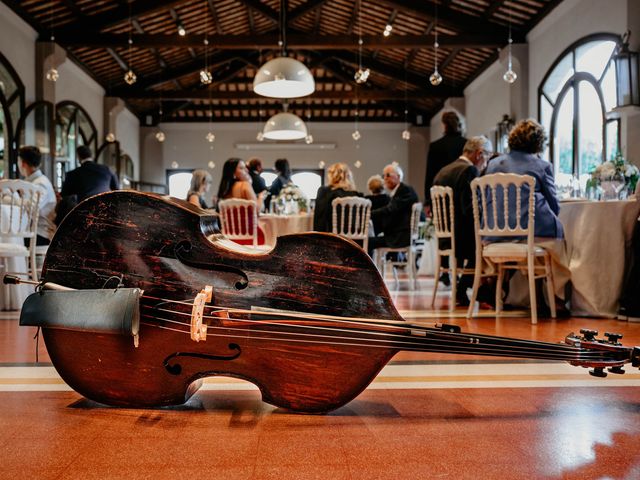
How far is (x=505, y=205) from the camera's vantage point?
3588mm

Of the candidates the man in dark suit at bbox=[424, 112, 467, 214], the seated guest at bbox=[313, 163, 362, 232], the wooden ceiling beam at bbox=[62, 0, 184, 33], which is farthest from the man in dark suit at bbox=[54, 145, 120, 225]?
the wooden ceiling beam at bbox=[62, 0, 184, 33]

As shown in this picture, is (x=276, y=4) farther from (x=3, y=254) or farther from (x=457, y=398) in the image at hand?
(x=457, y=398)

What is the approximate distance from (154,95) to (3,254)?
965 centimetres

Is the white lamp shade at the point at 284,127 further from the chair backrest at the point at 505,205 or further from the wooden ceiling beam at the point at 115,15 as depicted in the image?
the chair backrest at the point at 505,205

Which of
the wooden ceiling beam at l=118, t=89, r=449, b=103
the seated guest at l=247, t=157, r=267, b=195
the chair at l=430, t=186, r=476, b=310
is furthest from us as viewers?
the wooden ceiling beam at l=118, t=89, r=449, b=103

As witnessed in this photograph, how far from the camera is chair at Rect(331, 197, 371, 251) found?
16.8 feet

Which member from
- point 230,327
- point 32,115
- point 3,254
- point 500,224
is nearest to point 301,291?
Answer: point 230,327

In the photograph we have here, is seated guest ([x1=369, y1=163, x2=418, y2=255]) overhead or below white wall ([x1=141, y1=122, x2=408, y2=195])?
below

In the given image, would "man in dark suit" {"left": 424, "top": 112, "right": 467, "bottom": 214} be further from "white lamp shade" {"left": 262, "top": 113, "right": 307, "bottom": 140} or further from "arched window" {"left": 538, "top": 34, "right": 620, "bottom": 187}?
"white lamp shade" {"left": 262, "top": 113, "right": 307, "bottom": 140}

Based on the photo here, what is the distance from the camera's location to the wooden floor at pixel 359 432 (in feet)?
3.90

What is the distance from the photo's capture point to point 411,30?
10.8 meters

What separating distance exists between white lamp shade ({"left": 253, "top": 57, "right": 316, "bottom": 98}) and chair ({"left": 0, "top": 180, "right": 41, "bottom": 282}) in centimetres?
202

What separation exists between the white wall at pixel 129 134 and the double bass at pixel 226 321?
12359 mm

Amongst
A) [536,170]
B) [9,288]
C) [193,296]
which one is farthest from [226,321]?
[9,288]
